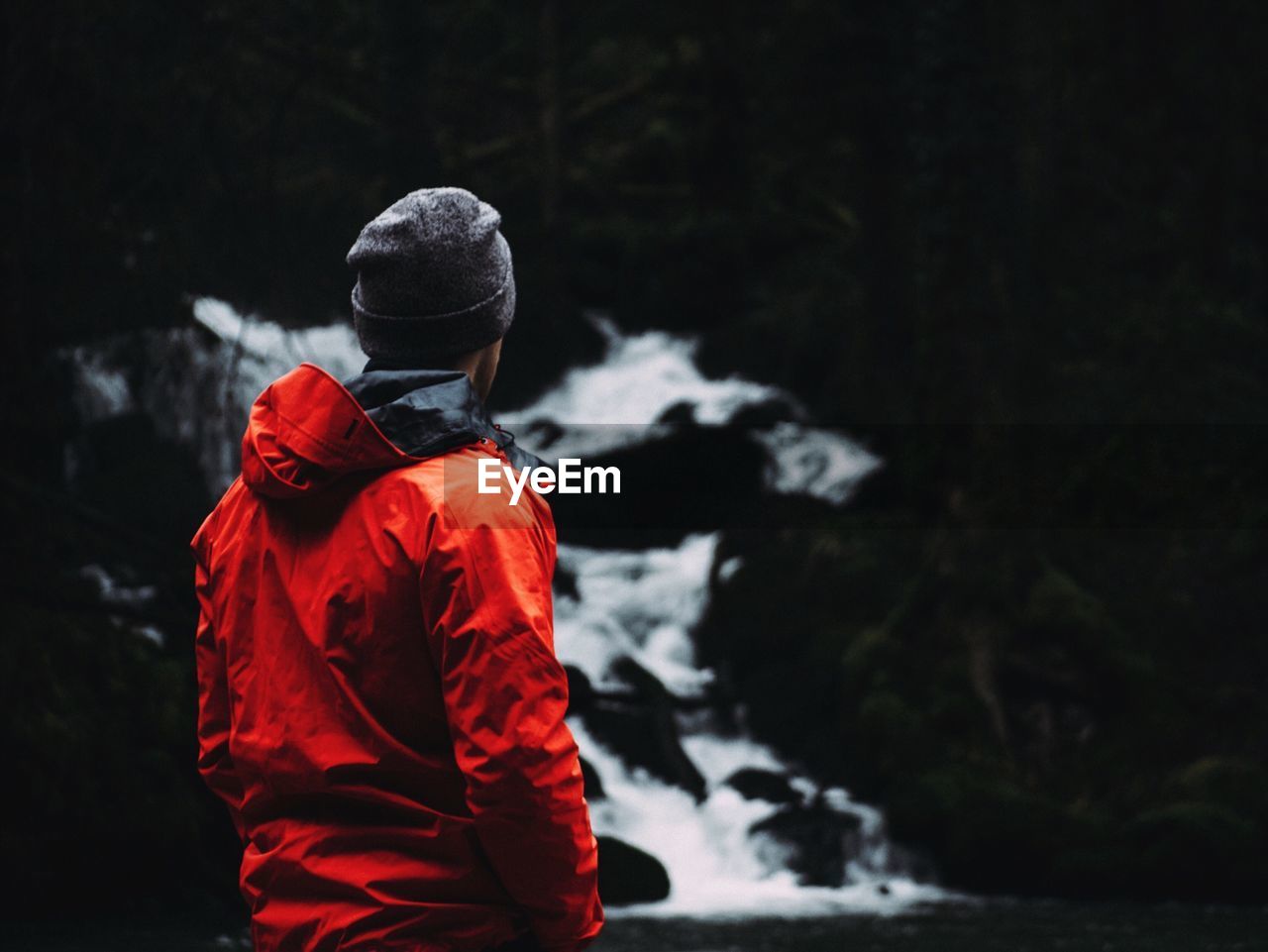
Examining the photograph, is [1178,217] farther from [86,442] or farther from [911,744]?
[86,442]

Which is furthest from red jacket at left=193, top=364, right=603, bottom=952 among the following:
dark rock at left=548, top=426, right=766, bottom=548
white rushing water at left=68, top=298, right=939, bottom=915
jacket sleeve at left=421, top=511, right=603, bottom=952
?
dark rock at left=548, top=426, right=766, bottom=548

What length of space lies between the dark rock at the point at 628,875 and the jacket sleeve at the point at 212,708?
7.52m

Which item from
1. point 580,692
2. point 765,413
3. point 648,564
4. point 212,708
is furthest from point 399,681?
point 765,413

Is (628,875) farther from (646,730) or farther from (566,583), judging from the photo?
(566,583)

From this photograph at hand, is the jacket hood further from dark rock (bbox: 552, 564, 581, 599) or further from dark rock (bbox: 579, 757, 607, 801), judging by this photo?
dark rock (bbox: 552, 564, 581, 599)

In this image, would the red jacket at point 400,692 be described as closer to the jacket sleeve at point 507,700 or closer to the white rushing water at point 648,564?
the jacket sleeve at point 507,700

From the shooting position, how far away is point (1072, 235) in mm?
20266

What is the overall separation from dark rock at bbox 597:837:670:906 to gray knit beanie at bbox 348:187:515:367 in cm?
782

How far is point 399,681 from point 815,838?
939 centimetres

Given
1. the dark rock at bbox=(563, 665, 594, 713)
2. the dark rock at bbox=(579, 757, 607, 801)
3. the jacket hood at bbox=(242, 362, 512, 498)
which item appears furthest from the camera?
the dark rock at bbox=(563, 665, 594, 713)

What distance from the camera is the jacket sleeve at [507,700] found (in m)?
2.03

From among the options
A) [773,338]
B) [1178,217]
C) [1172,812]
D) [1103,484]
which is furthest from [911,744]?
[1178,217]

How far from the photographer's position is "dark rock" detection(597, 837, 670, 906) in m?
9.95

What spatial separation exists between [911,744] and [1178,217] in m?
10.8
